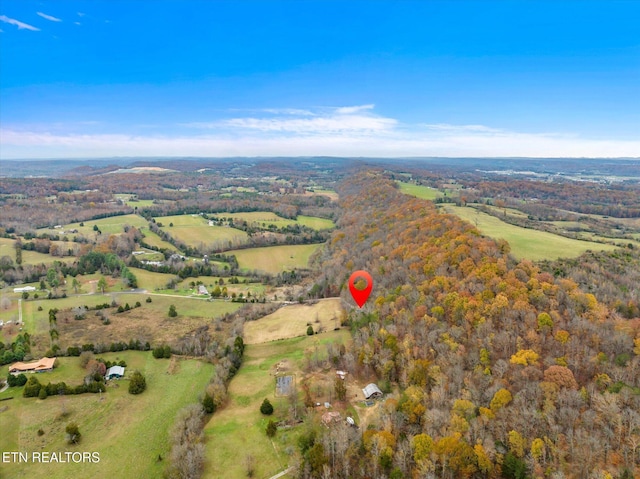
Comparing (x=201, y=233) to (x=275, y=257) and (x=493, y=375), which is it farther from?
(x=493, y=375)

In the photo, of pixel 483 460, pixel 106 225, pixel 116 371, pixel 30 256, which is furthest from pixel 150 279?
pixel 483 460

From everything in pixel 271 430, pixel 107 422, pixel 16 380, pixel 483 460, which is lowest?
pixel 107 422

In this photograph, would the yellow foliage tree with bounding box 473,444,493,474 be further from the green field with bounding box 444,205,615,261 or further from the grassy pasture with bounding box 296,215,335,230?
the grassy pasture with bounding box 296,215,335,230

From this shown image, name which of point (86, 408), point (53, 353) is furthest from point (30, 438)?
point (53, 353)

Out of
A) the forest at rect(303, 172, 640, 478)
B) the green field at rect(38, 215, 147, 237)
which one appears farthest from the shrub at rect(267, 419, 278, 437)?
the green field at rect(38, 215, 147, 237)

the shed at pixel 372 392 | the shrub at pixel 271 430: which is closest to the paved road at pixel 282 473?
the shrub at pixel 271 430

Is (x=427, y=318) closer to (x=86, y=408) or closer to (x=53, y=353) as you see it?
(x=86, y=408)

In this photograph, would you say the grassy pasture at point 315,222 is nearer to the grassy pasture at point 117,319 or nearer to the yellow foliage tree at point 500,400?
the grassy pasture at point 117,319
